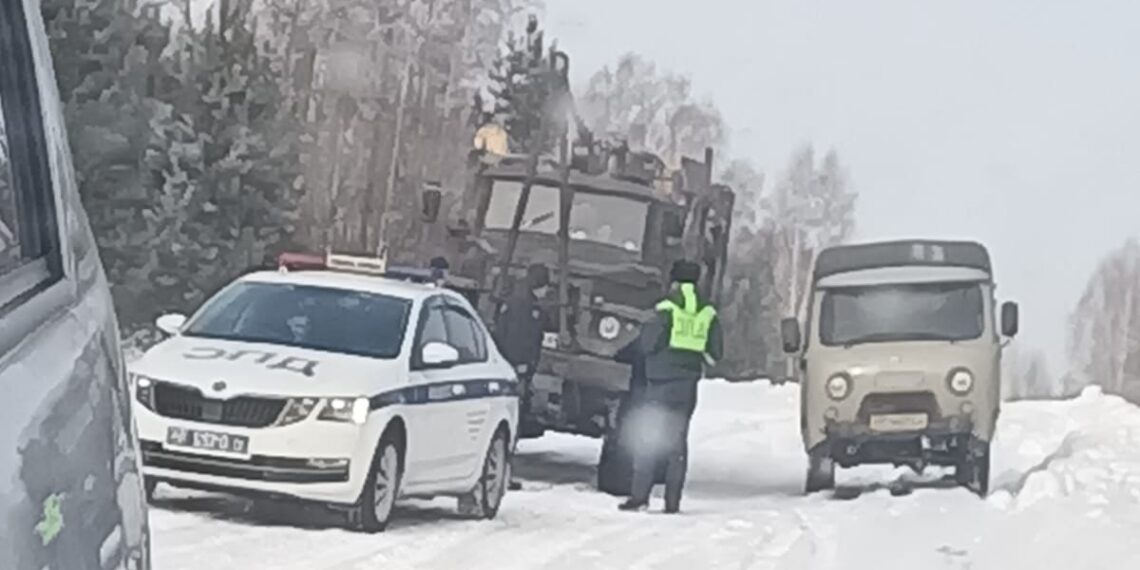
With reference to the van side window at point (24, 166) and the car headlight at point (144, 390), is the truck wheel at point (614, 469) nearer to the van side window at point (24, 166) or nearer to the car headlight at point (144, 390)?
the car headlight at point (144, 390)

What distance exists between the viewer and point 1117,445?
20.5 meters

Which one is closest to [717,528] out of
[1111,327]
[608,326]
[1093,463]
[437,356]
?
[437,356]

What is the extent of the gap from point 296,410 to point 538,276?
19.9ft

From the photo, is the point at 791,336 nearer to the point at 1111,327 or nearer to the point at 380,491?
the point at 380,491

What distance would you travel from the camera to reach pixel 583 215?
16.8m

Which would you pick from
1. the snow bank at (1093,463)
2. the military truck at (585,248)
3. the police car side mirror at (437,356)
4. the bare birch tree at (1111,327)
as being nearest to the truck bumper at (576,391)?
the military truck at (585,248)

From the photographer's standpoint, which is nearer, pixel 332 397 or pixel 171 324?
pixel 332 397

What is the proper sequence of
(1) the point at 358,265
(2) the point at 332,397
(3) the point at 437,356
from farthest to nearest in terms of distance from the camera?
(1) the point at 358,265 → (3) the point at 437,356 → (2) the point at 332,397

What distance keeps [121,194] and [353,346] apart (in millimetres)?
13489

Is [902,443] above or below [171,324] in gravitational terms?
below

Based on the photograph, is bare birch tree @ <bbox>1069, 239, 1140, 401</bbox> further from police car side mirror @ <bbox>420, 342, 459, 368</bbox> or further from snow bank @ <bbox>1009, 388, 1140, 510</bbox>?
police car side mirror @ <bbox>420, 342, 459, 368</bbox>

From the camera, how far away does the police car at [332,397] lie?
10281 millimetres

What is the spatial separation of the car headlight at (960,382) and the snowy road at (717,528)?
2.39 ft

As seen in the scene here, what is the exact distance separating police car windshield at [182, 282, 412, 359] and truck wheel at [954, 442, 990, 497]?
577 cm
